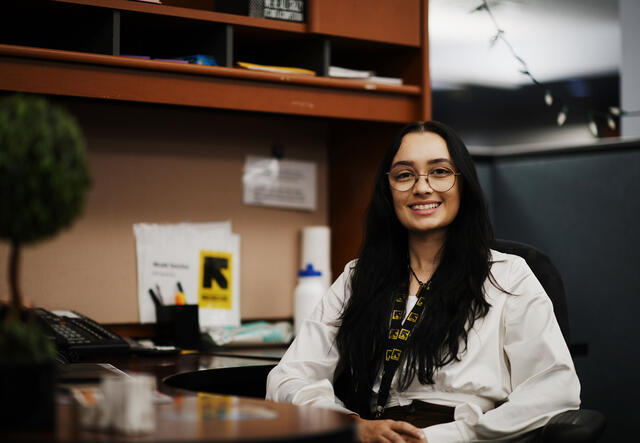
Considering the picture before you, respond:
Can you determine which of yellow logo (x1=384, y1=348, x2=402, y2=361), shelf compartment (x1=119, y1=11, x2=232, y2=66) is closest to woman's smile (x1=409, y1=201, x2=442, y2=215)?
yellow logo (x1=384, y1=348, x2=402, y2=361)

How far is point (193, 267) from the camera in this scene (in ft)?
7.48

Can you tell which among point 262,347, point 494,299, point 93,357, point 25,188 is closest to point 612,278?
point 494,299

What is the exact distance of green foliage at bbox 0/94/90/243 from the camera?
861 mm

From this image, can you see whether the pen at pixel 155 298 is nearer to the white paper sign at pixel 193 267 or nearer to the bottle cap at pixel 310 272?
the white paper sign at pixel 193 267

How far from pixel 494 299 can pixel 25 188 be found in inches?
40.3

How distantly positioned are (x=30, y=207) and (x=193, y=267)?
1.42 metres

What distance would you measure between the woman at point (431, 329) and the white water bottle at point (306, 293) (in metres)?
0.46

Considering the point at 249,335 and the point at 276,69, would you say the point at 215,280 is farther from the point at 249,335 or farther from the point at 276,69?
the point at 276,69

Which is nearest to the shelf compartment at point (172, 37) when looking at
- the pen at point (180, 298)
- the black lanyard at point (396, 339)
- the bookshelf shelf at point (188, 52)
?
the bookshelf shelf at point (188, 52)

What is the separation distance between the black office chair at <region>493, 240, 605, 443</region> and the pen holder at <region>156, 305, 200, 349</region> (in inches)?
32.4

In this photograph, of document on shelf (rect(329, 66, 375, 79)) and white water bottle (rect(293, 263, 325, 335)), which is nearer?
document on shelf (rect(329, 66, 375, 79))

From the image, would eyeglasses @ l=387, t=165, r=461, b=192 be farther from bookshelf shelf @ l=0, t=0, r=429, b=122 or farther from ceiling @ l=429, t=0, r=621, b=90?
ceiling @ l=429, t=0, r=621, b=90

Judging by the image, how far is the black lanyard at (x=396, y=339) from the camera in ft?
5.24

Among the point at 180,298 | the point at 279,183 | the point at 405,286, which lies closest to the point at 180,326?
the point at 180,298
